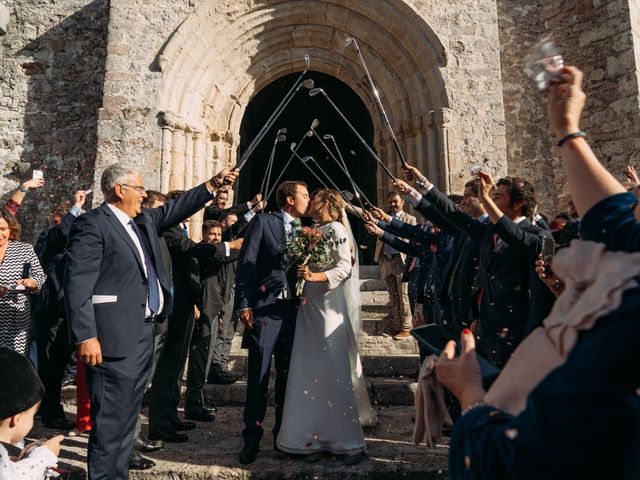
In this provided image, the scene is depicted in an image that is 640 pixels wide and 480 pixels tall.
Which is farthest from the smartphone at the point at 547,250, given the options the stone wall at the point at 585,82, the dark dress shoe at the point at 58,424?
the stone wall at the point at 585,82

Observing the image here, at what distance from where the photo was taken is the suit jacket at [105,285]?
2.82 metres

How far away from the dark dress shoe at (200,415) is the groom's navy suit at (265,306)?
1.01 metres

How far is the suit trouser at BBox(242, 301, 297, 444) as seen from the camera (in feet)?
11.6

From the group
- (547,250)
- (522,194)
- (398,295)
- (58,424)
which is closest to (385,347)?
(398,295)

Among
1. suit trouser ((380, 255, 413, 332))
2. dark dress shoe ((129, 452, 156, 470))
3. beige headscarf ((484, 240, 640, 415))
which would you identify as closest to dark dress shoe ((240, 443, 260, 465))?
dark dress shoe ((129, 452, 156, 470))

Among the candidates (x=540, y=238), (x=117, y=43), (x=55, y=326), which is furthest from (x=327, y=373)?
(x=117, y=43)

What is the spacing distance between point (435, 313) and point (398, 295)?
2170 millimetres

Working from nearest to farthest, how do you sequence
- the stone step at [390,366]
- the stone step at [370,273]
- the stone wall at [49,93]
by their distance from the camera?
the stone step at [390,366] < the stone step at [370,273] < the stone wall at [49,93]

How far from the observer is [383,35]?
333 inches

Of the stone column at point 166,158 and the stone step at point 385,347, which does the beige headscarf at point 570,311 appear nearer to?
the stone step at point 385,347

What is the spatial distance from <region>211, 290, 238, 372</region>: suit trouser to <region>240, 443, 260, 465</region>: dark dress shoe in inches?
74.9

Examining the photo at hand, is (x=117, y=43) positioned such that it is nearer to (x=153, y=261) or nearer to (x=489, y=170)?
(x=153, y=261)

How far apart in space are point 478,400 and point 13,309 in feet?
13.7

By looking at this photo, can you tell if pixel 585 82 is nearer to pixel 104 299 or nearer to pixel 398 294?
pixel 398 294
